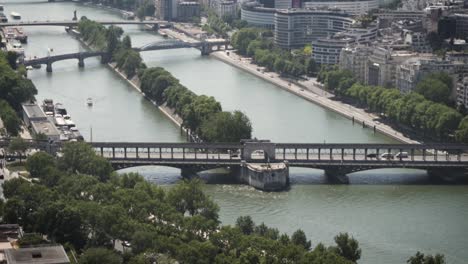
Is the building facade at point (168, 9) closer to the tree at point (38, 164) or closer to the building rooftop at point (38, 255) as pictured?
the tree at point (38, 164)

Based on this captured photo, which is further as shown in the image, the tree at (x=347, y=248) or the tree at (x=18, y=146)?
the tree at (x=18, y=146)

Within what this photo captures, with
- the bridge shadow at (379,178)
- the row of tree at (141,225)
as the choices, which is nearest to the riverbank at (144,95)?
the bridge shadow at (379,178)

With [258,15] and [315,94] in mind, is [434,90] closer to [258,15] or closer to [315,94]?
[315,94]

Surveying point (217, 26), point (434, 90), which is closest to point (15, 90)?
point (434, 90)

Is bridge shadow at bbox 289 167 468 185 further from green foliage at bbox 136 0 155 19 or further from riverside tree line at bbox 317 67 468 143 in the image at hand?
green foliage at bbox 136 0 155 19

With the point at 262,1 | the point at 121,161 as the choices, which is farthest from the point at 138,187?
the point at 262,1

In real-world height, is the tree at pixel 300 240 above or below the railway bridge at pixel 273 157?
above
